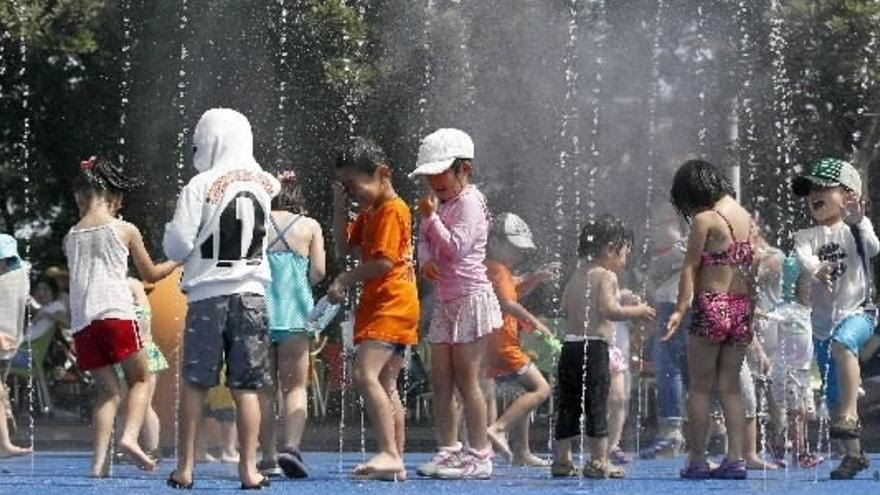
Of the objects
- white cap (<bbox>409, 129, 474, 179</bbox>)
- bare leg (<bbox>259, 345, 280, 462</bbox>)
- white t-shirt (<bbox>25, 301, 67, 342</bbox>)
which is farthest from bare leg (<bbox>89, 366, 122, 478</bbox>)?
white t-shirt (<bbox>25, 301, 67, 342</bbox>)

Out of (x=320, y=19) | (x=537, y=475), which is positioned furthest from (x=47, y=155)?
(x=537, y=475)

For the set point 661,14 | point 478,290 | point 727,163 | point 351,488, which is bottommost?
point 351,488

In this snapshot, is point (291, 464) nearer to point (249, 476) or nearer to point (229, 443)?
point (249, 476)

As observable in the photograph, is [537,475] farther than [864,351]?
No

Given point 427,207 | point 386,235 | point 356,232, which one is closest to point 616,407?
point 427,207

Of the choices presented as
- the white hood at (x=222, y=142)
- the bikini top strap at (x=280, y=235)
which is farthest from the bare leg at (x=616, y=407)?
the white hood at (x=222, y=142)

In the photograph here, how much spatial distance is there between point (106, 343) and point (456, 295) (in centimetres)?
173

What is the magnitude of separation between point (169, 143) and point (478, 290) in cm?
1838

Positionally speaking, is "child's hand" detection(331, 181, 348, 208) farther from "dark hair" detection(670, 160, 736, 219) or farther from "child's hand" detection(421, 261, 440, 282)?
"dark hair" detection(670, 160, 736, 219)

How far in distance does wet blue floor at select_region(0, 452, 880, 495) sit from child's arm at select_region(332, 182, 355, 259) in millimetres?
1142

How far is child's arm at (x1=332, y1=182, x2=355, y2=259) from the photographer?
11617 millimetres

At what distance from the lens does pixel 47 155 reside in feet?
103

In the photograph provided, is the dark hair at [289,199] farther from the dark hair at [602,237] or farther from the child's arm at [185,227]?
the child's arm at [185,227]

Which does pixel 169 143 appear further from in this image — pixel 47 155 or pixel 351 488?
pixel 351 488
